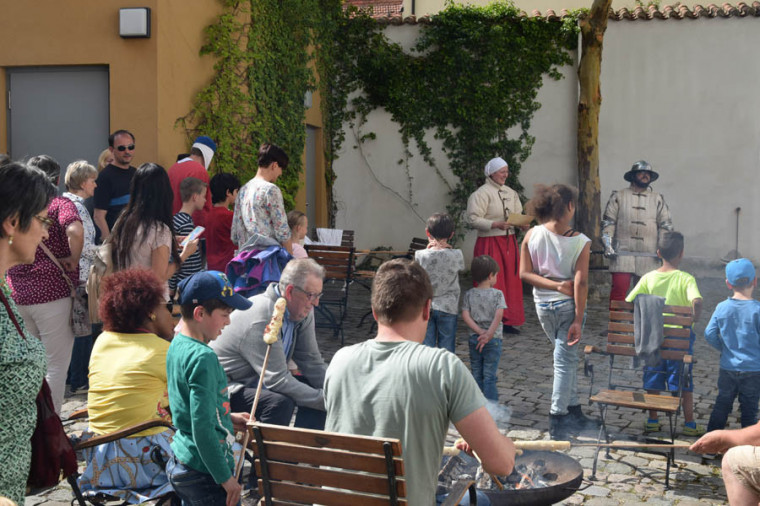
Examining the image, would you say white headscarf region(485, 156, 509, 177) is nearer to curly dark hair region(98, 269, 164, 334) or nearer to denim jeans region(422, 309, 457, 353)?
denim jeans region(422, 309, 457, 353)

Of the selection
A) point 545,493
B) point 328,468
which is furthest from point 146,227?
point 545,493

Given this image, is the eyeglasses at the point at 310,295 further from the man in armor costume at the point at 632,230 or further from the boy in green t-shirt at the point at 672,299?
the man in armor costume at the point at 632,230

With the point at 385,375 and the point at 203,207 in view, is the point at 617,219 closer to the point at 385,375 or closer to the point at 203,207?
the point at 203,207

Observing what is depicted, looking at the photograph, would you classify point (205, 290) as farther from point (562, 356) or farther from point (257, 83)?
point (257, 83)

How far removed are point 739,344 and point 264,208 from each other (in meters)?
3.64

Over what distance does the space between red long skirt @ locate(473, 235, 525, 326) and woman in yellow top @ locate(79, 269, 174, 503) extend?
599 centimetres

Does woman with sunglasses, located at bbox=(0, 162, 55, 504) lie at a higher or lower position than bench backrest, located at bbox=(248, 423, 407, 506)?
higher

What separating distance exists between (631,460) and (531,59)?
10.4 m

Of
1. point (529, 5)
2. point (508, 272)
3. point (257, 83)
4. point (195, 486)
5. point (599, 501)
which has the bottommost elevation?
point (599, 501)

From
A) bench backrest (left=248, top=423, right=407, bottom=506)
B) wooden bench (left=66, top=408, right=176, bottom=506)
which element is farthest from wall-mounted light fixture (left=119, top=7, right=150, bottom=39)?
bench backrest (left=248, top=423, right=407, bottom=506)

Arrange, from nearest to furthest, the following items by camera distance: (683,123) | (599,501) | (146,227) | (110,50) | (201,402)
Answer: (201,402) < (599,501) < (146,227) < (110,50) < (683,123)

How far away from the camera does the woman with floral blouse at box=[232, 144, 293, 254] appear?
655 centimetres

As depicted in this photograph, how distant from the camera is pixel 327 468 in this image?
2818 millimetres

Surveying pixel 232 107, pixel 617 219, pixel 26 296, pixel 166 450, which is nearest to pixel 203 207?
pixel 26 296
